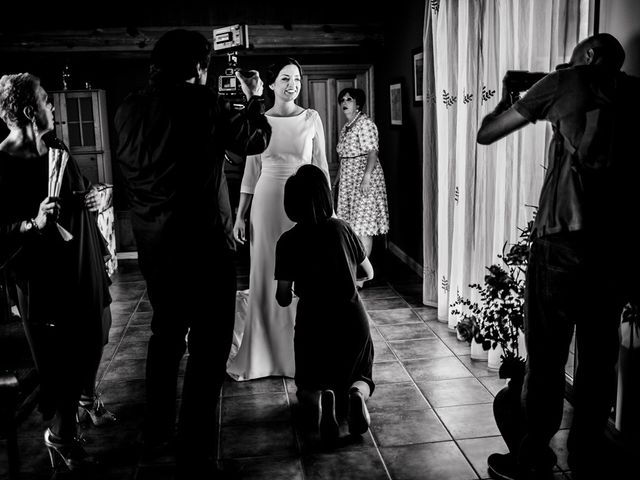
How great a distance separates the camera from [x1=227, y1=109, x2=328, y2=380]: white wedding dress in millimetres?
3373

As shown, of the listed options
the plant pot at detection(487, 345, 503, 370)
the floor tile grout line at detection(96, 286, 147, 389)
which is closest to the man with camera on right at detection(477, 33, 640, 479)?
the plant pot at detection(487, 345, 503, 370)

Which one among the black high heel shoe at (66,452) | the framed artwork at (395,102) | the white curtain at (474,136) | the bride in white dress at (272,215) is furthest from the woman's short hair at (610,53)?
the framed artwork at (395,102)

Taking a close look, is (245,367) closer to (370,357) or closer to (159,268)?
(370,357)

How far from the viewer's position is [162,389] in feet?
7.87

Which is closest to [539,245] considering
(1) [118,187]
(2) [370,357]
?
(2) [370,357]

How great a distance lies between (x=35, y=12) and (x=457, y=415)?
20.2ft

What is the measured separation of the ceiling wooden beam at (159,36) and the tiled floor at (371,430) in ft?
12.5

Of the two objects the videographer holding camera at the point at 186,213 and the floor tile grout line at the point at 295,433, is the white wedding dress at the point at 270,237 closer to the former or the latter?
the floor tile grout line at the point at 295,433

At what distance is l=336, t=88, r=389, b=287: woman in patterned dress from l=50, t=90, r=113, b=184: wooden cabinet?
2802mm

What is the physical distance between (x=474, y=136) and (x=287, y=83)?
1.14 metres

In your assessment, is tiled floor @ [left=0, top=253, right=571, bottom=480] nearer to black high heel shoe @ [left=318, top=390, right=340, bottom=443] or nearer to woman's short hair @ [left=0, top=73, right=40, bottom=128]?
black high heel shoe @ [left=318, top=390, right=340, bottom=443]

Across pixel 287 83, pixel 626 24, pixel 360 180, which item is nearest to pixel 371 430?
pixel 287 83

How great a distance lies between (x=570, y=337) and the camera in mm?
2117

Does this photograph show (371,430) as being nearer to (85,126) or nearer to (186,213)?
(186,213)
